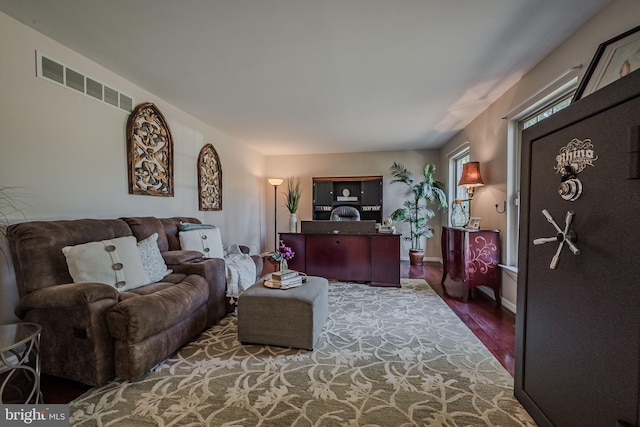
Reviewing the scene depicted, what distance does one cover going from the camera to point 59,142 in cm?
225

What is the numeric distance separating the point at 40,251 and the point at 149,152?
1.66 m

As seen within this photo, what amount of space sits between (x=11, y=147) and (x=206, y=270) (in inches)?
64.6

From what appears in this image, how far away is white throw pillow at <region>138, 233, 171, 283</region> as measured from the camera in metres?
2.24

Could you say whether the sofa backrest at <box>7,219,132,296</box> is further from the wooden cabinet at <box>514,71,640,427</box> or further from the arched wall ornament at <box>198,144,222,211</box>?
the wooden cabinet at <box>514,71,640,427</box>

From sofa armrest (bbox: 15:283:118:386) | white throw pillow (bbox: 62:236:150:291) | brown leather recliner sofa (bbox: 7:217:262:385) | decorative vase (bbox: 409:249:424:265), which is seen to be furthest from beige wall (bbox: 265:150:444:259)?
sofa armrest (bbox: 15:283:118:386)

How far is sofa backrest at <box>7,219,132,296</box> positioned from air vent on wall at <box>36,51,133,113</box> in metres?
1.24

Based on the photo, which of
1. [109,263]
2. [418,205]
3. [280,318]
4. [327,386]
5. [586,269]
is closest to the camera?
[586,269]

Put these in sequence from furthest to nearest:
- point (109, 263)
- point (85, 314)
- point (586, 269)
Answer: point (109, 263) < point (85, 314) < point (586, 269)

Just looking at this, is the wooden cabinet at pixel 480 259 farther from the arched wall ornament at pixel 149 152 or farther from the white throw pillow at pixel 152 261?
the arched wall ornament at pixel 149 152

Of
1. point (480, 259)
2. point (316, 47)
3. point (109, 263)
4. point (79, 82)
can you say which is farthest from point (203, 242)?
point (480, 259)

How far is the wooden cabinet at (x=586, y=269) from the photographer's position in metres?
0.89

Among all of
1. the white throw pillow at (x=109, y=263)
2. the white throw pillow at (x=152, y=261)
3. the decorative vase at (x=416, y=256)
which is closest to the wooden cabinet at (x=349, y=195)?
the decorative vase at (x=416, y=256)

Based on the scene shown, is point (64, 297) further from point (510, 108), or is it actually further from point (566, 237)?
point (510, 108)

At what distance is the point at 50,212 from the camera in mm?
2172
